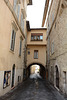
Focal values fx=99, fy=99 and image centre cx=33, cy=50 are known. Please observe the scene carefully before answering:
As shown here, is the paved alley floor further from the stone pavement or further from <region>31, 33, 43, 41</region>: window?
<region>31, 33, 43, 41</region>: window

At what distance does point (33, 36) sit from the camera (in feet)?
68.4

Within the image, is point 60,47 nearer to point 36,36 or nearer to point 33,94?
point 33,94

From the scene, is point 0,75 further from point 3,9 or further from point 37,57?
point 37,57

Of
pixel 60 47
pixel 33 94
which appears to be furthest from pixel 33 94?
pixel 60 47

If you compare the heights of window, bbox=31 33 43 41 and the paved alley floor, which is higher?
window, bbox=31 33 43 41

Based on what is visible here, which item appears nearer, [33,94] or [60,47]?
[33,94]

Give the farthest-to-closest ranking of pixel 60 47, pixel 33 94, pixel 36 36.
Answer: pixel 36 36 < pixel 60 47 < pixel 33 94

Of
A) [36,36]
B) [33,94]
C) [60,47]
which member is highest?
[36,36]

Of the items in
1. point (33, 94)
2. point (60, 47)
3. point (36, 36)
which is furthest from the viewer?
point (36, 36)

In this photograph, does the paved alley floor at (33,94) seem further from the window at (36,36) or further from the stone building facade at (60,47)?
the window at (36,36)

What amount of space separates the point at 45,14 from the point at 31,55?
8968 mm

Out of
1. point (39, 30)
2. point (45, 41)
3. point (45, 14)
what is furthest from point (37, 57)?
point (45, 14)

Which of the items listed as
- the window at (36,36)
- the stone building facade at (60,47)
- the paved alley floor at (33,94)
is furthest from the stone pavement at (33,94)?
the window at (36,36)

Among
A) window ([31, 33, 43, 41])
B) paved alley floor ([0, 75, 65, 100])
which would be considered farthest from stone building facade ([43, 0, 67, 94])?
window ([31, 33, 43, 41])
